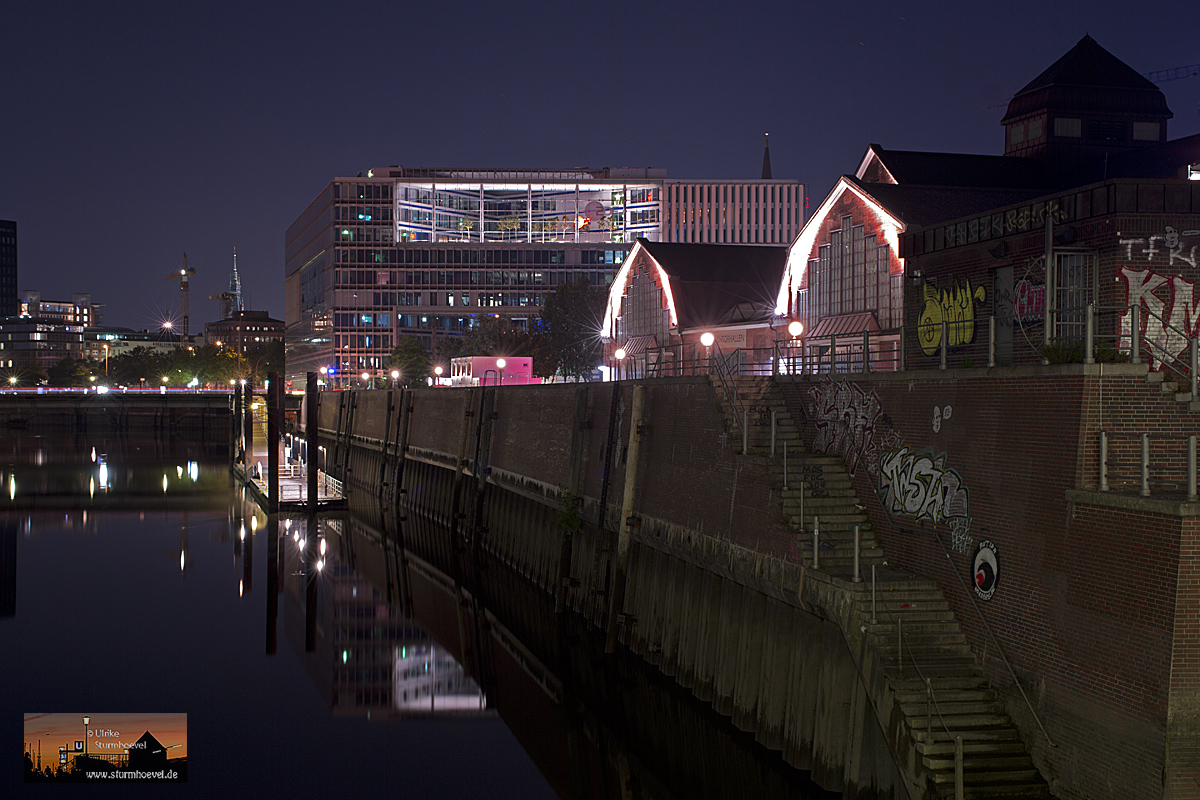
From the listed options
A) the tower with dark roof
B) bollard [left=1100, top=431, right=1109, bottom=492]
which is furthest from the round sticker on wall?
the tower with dark roof

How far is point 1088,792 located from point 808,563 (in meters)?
6.70

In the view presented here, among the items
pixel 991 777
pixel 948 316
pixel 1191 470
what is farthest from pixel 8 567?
pixel 1191 470

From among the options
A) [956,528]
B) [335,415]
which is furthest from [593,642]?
[335,415]

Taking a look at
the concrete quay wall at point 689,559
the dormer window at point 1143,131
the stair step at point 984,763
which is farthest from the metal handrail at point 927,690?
the dormer window at point 1143,131

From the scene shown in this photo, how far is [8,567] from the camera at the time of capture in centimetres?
4531

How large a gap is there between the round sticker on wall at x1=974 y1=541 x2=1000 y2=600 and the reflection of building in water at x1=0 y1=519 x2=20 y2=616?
33.9 meters

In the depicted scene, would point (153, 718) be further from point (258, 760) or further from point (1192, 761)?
point (1192, 761)

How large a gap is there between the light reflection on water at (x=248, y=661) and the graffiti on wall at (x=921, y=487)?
32.8 feet

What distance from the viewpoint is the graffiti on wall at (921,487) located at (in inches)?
725

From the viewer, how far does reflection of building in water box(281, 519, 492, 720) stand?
2884cm

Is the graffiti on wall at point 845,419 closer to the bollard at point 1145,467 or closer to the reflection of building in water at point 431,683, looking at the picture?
the bollard at point 1145,467

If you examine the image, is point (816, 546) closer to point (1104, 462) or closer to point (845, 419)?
point (845, 419)

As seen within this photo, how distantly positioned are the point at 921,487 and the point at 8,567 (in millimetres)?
41073

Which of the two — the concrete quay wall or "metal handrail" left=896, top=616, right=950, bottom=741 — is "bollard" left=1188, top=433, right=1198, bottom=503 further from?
the concrete quay wall
